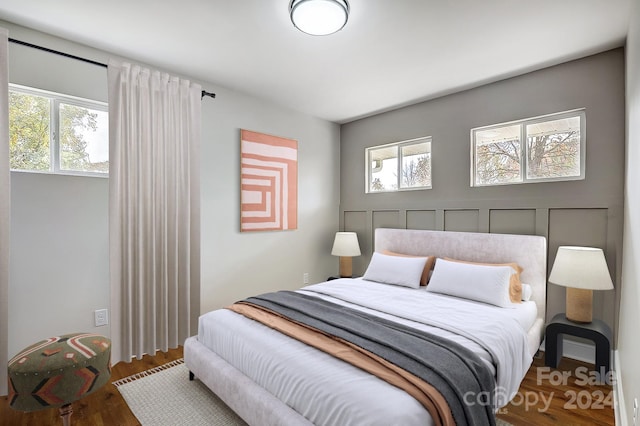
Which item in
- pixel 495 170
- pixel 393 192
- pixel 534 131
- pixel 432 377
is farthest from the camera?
pixel 393 192

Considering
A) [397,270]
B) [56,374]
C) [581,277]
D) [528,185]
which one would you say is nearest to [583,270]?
[581,277]

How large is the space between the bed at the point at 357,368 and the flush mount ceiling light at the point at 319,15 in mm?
1983

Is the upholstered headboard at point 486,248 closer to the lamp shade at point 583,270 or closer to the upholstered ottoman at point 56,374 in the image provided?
the lamp shade at point 583,270

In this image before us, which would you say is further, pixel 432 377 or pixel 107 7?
pixel 107 7

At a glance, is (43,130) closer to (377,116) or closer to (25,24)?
(25,24)

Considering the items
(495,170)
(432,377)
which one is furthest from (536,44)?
(432,377)

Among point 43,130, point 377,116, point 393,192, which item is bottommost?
point 393,192

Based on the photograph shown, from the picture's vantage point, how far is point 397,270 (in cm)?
328

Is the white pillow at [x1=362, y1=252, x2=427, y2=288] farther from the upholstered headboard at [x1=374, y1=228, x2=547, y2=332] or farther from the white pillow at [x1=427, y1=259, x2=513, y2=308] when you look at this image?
the upholstered headboard at [x1=374, y1=228, x2=547, y2=332]

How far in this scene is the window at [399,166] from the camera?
3.89m

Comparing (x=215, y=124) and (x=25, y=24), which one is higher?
(x=25, y=24)

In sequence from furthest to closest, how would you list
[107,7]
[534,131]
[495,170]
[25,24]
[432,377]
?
[495,170]
[534,131]
[25,24]
[107,7]
[432,377]

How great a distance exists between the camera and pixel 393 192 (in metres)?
4.13

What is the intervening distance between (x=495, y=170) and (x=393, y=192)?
1.21 metres
